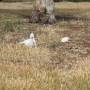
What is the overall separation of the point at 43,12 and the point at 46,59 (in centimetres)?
1101

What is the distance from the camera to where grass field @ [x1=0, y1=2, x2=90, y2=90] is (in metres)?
7.89

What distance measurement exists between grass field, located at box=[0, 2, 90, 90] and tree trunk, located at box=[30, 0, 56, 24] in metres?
0.74

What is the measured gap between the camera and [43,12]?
22844 millimetres

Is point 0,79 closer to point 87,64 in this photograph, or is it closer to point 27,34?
point 87,64

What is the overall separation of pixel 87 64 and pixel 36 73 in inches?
68.0

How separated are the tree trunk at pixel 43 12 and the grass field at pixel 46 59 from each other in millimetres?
741

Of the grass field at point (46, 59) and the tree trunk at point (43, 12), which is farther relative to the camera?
the tree trunk at point (43, 12)

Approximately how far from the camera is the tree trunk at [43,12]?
2270 cm

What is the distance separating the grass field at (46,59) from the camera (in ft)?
25.9

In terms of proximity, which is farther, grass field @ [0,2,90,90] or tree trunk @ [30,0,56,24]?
tree trunk @ [30,0,56,24]

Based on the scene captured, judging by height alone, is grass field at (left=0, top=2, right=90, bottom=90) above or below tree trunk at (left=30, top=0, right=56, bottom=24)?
above

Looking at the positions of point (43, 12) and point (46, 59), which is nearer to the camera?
point (46, 59)

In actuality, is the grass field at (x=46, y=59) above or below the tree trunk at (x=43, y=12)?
above

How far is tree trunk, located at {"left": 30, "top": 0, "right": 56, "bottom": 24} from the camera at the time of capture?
74.5 feet
